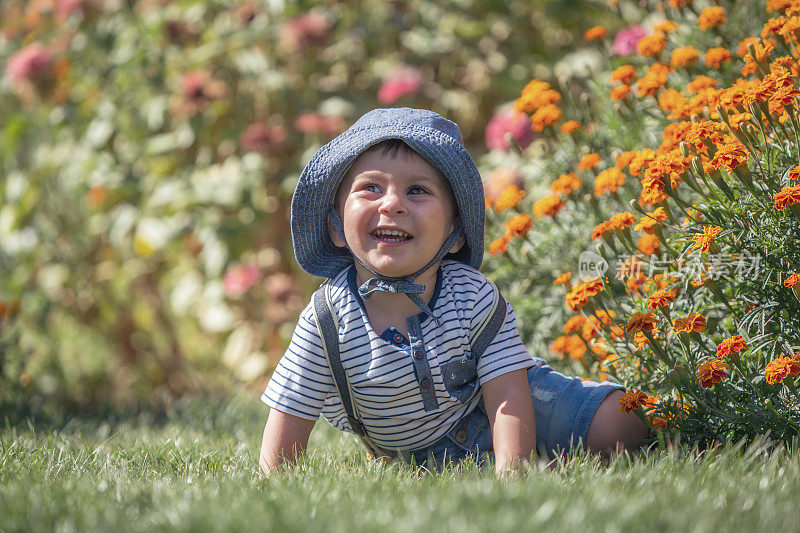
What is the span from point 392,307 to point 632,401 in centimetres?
62

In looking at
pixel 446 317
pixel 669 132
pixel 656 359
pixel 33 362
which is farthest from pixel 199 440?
pixel 33 362

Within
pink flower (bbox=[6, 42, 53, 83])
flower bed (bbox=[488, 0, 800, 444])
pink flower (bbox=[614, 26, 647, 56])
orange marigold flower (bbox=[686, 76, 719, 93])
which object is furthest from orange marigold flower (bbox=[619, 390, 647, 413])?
pink flower (bbox=[6, 42, 53, 83])

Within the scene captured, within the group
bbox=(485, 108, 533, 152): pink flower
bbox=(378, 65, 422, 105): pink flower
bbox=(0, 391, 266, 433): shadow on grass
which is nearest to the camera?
bbox=(0, 391, 266, 433): shadow on grass

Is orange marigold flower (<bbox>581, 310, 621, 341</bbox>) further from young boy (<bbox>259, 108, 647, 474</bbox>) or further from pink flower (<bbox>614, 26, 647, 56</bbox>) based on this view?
pink flower (<bbox>614, 26, 647, 56</bbox>)

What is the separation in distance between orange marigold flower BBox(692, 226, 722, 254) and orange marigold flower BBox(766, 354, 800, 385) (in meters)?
0.29

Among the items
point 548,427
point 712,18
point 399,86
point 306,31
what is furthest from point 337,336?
point 306,31

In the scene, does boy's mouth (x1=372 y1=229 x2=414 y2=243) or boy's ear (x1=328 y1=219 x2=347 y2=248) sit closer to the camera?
boy's mouth (x1=372 y1=229 x2=414 y2=243)

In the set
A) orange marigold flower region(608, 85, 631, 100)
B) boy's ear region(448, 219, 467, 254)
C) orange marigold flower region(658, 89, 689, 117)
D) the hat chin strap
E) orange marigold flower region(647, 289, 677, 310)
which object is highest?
orange marigold flower region(608, 85, 631, 100)

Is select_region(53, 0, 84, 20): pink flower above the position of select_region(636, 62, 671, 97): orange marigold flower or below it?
above

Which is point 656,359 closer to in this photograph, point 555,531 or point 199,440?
point 555,531

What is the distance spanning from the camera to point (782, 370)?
1793 mm

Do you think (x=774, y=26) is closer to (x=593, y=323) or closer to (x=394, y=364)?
(x=593, y=323)

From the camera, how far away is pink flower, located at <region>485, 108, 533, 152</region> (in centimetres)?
361

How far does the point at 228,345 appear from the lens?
15.0 ft
